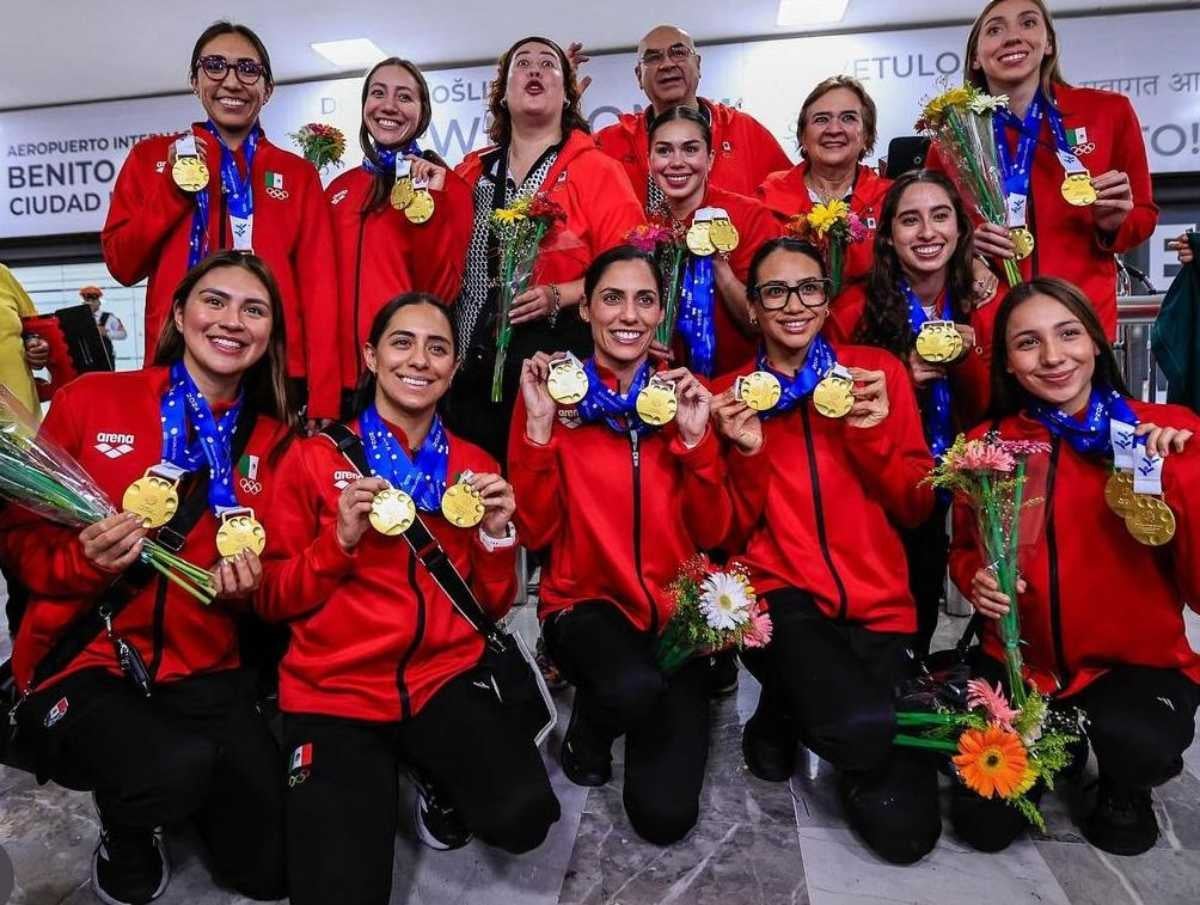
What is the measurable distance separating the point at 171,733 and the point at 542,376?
140 centimetres

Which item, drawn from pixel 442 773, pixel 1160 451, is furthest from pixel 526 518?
pixel 1160 451

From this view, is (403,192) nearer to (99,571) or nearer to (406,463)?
(406,463)

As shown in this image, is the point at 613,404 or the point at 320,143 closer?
the point at 613,404

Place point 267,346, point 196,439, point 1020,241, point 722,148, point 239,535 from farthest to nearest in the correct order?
point 722,148, point 1020,241, point 267,346, point 196,439, point 239,535

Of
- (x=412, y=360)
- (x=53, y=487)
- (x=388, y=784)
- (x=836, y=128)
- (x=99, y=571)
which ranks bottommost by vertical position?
(x=388, y=784)

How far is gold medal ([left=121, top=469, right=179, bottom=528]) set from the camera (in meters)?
2.18

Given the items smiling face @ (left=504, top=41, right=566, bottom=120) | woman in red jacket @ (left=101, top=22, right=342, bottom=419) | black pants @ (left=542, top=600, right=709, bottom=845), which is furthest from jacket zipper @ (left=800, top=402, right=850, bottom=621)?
woman in red jacket @ (left=101, top=22, right=342, bottom=419)

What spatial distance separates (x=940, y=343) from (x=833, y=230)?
56 centimetres

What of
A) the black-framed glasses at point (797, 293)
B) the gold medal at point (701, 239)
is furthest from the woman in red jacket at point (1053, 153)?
the gold medal at point (701, 239)

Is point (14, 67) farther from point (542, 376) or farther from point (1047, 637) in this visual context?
point (1047, 637)

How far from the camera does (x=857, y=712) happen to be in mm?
2391

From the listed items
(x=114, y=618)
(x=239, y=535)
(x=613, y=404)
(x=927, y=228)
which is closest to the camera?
(x=239, y=535)

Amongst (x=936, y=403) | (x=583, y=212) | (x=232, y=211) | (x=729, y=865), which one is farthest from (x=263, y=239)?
(x=729, y=865)

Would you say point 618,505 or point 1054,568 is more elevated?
point 618,505
